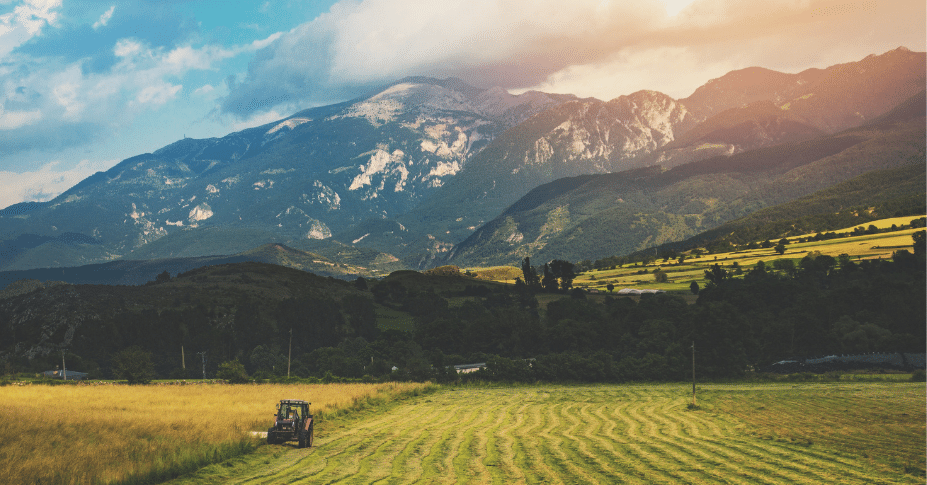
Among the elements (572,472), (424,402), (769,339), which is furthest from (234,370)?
(769,339)

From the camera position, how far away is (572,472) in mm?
27172

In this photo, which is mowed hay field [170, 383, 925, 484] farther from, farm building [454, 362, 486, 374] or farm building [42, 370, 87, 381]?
farm building [42, 370, 87, 381]

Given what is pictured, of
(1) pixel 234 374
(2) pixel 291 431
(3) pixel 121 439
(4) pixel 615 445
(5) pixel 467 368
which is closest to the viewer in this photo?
(3) pixel 121 439

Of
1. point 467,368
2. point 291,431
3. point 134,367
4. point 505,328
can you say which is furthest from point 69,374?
point 291,431

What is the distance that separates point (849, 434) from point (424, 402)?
35.6 meters

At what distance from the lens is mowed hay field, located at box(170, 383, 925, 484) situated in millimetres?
26734

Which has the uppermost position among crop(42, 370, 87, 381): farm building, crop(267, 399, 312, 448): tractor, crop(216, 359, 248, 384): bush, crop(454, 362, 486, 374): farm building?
crop(267, 399, 312, 448): tractor

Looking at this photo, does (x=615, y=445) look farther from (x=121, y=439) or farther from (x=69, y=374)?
(x=69, y=374)

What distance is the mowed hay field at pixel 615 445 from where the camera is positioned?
Result: 87.7 ft

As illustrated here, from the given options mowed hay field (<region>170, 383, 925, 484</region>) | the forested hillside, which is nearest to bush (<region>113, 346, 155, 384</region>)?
the forested hillside

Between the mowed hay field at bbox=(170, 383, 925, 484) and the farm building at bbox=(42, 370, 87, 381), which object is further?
the farm building at bbox=(42, 370, 87, 381)

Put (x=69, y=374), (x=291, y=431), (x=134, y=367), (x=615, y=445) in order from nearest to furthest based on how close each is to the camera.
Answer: (x=291, y=431) → (x=615, y=445) → (x=134, y=367) → (x=69, y=374)

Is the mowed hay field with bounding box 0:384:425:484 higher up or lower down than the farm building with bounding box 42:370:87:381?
higher up

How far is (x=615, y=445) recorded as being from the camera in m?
34.5
